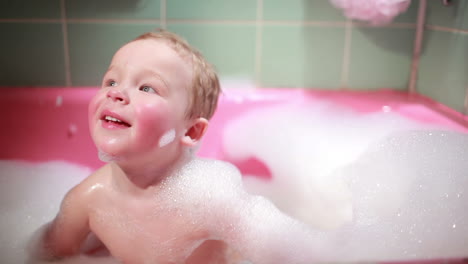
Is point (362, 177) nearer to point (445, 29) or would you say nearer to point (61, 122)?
point (445, 29)

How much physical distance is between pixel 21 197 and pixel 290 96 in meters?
0.87

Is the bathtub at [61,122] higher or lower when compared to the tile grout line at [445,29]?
lower

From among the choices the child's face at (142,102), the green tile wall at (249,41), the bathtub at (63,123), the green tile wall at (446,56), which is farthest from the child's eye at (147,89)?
the green tile wall at (446,56)

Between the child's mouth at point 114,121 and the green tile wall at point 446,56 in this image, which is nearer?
the child's mouth at point 114,121

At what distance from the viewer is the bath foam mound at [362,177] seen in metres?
0.98

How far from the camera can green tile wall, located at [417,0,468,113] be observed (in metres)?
A: 1.38

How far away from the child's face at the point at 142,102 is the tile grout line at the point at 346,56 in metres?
0.87

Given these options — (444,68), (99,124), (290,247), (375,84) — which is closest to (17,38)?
(99,124)

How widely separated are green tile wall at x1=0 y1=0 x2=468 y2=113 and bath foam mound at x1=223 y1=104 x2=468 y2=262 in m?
0.19

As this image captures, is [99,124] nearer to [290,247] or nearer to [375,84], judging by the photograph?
[290,247]

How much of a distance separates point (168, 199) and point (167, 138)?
5.6 inches

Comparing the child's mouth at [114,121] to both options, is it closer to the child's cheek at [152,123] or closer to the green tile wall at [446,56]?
the child's cheek at [152,123]

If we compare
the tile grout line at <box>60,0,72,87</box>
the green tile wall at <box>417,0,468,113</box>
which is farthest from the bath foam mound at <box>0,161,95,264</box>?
the green tile wall at <box>417,0,468,113</box>

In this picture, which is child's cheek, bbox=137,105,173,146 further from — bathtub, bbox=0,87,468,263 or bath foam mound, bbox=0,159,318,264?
bathtub, bbox=0,87,468,263
